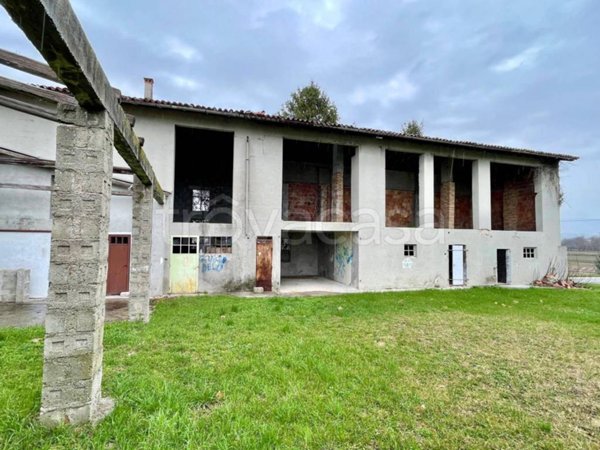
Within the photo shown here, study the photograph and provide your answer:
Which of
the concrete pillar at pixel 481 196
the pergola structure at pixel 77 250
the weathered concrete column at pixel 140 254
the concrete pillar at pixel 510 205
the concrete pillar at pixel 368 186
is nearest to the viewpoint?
the pergola structure at pixel 77 250

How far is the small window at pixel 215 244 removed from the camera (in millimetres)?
10656

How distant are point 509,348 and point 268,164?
9.03m

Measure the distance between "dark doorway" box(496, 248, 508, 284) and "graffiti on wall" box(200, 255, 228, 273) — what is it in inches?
506

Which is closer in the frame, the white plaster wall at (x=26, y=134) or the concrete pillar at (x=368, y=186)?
the white plaster wall at (x=26, y=134)

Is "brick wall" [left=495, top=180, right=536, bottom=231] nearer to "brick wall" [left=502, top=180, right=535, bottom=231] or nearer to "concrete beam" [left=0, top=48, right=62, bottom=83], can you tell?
"brick wall" [left=502, top=180, right=535, bottom=231]

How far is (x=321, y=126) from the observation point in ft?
37.5

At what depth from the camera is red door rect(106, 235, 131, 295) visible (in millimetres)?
9817

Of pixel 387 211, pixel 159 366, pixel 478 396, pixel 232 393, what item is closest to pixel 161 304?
pixel 159 366

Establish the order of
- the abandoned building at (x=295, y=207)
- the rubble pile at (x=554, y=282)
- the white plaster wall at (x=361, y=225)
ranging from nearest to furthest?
the abandoned building at (x=295, y=207)
the white plaster wall at (x=361, y=225)
the rubble pile at (x=554, y=282)

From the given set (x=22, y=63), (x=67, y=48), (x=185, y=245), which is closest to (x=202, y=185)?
(x=185, y=245)

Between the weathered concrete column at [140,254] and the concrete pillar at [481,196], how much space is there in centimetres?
1353

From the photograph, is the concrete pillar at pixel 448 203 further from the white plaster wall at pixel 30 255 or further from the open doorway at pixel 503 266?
the white plaster wall at pixel 30 255

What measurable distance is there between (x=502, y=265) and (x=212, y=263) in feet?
44.5

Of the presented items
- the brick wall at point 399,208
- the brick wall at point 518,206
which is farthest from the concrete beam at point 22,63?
the brick wall at point 518,206
